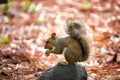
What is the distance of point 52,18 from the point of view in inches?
361

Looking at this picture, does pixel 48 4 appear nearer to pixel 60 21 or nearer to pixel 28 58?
pixel 60 21

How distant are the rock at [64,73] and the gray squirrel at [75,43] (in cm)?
10

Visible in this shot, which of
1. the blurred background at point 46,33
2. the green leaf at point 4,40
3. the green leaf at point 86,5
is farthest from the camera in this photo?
the green leaf at point 86,5

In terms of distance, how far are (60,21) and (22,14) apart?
1.13 m

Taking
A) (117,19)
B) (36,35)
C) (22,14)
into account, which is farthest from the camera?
(22,14)

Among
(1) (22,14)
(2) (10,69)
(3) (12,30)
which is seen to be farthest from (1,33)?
(2) (10,69)

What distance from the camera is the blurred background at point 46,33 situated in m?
5.96

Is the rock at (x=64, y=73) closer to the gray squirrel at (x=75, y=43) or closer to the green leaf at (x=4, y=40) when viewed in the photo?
the gray squirrel at (x=75, y=43)

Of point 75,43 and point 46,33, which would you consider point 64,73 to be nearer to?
point 75,43

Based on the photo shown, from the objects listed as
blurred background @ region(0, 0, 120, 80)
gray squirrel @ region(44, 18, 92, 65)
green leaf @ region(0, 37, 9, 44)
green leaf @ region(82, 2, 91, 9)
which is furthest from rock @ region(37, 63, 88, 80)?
green leaf @ region(82, 2, 91, 9)

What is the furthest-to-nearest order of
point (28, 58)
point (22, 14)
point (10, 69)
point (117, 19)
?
point (22, 14) → point (117, 19) → point (28, 58) → point (10, 69)

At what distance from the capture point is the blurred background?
596 centimetres

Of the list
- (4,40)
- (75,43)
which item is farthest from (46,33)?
(75,43)

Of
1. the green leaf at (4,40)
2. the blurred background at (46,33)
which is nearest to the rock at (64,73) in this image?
the blurred background at (46,33)
